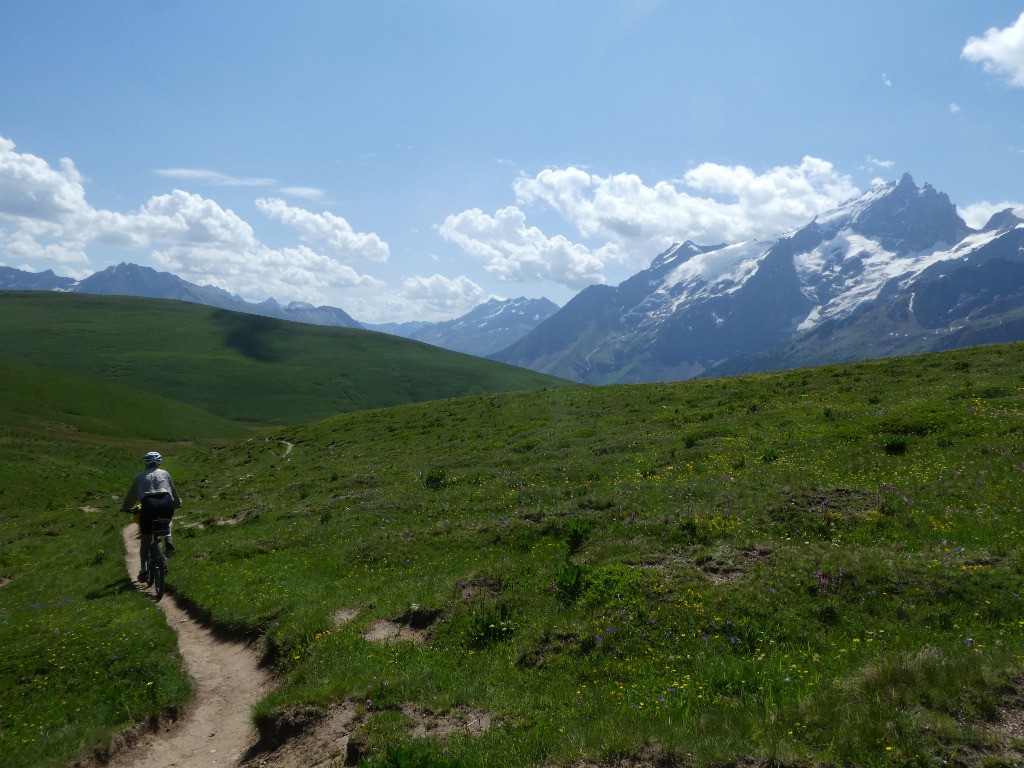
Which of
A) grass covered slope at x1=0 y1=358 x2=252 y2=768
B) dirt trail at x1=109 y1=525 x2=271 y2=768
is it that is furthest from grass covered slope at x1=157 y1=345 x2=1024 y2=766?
grass covered slope at x1=0 y1=358 x2=252 y2=768

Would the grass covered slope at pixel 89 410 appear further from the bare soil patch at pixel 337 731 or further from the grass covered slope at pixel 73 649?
the bare soil patch at pixel 337 731

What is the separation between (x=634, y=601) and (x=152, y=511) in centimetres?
1607

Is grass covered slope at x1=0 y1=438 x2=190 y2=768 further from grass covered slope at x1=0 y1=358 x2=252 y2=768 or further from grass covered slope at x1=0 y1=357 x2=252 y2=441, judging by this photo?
grass covered slope at x1=0 y1=357 x2=252 y2=441

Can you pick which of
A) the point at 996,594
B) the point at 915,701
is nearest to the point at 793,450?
the point at 996,594

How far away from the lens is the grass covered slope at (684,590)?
8.20m

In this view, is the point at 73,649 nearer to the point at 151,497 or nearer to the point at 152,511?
the point at 152,511

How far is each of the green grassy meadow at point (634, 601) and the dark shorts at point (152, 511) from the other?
7.83ft

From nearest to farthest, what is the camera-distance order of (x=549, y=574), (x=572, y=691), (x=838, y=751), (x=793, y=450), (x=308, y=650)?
1. (x=838, y=751)
2. (x=572, y=691)
3. (x=308, y=650)
4. (x=549, y=574)
5. (x=793, y=450)

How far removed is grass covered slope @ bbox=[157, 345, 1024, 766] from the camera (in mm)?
8195

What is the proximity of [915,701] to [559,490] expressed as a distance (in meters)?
16.6

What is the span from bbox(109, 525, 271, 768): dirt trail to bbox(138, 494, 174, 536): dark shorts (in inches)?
161

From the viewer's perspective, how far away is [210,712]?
494 inches

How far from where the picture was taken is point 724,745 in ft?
25.0

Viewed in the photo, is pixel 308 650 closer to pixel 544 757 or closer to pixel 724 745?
pixel 544 757
